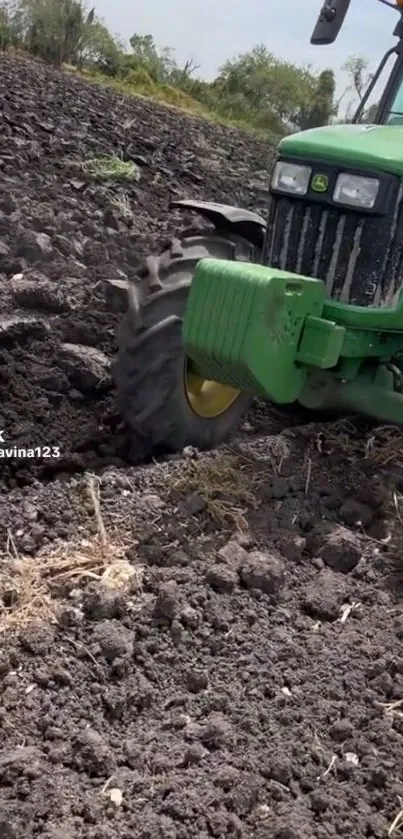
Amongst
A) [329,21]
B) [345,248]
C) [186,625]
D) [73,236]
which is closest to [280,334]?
[345,248]

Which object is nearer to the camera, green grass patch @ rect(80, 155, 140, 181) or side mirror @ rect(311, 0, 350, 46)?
side mirror @ rect(311, 0, 350, 46)

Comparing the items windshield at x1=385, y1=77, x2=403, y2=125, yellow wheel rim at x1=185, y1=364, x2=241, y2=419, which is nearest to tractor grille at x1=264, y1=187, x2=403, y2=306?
yellow wheel rim at x1=185, y1=364, x2=241, y2=419

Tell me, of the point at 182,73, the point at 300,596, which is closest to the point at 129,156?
the point at 300,596

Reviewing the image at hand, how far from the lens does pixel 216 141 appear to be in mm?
18453

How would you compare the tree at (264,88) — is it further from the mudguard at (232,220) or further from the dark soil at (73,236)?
the mudguard at (232,220)

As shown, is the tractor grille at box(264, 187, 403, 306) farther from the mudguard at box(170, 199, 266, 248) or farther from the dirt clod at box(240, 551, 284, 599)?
the dirt clod at box(240, 551, 284, 599)

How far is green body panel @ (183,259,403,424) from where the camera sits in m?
4.24

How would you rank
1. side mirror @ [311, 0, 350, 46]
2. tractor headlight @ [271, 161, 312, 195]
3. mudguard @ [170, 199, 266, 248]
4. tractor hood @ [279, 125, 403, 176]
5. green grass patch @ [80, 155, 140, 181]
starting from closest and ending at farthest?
tractor hood @ [279, 125, 403, 176] < tractor headlight @ [271, 161, 312, 195] < side mirror @ [311, 0, 350, 46] < mudguard @ [170, 199, 266, 248] < green grass patch @ [80, 155, 140, 181]

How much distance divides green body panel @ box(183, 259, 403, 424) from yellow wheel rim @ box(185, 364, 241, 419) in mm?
200

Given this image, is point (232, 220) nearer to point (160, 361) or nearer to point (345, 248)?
point (345, 248)

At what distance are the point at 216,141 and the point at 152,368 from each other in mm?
14361

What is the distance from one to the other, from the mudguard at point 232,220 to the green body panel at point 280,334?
0.77m

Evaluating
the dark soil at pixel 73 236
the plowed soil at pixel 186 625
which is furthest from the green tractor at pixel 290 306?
the dark soil at pixel 73 236

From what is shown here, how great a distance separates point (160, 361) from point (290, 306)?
726 mm
